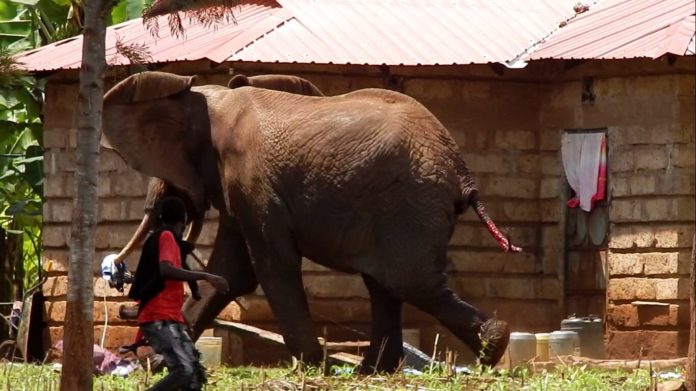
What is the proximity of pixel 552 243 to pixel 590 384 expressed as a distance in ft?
15.7

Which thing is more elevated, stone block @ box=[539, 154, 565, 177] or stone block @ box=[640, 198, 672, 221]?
stone block @ box=[539, 154, 565, 177]

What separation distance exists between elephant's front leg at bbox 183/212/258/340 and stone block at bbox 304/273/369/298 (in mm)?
2236

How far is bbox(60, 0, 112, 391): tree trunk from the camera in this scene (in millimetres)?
10391

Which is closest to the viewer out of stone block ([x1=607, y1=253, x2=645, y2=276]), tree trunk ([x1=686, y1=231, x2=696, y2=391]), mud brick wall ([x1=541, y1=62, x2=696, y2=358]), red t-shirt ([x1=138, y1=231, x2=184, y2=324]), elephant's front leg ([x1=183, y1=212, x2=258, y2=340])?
red t-shirt ([x1=138, y1=231, x2=184, y2=324])

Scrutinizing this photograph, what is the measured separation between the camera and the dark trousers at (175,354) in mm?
10305

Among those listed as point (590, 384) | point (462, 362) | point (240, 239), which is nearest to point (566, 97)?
point (462, 362)

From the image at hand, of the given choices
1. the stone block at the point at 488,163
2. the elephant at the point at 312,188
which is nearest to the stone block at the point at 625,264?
the stone block at the point at 488,163

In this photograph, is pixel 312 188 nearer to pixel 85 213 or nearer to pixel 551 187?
pixel 85 213

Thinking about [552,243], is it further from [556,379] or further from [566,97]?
[556,379]

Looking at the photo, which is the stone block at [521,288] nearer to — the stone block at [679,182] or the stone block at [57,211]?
the stone block at [679,182]

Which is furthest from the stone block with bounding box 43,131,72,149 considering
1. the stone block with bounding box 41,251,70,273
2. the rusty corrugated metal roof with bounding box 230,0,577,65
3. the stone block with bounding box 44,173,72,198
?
the rusty corrugated metal roof with bounding box 230,0,577,65

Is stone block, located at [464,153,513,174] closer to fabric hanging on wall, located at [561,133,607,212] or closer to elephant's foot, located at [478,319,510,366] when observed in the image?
fabric hanging on wall, located at [561,133,607,212]

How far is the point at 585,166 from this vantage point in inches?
642

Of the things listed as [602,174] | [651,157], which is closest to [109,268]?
[602,174]
